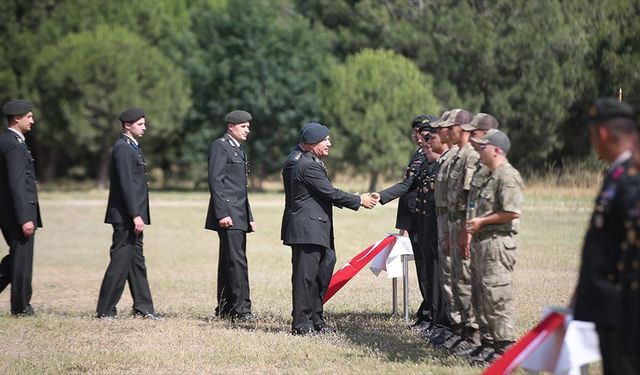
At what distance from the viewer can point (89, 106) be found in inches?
1768

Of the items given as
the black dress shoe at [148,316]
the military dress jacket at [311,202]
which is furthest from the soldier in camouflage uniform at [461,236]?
the black dress shoe at [148,316]

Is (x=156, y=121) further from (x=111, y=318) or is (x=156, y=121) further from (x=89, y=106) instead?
(x=111, y=318)

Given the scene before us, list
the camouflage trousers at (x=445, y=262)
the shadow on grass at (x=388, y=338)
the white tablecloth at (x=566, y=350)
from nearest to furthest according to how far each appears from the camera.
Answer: the white tablecloth at (x=566, y=350) < the shadow on grass at (x=388, y=338) < the camouflage trousers at (x=445, y=262)

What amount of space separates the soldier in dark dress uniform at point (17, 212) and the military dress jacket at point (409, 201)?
428cm

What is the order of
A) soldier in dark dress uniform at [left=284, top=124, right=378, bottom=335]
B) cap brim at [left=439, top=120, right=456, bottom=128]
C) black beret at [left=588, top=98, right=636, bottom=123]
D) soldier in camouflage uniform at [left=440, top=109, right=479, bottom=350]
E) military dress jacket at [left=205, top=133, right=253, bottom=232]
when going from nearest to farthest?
1. black beret at [left=588, top=98, right=636, bottom=123]
2. soldier in camouflage uniform at [left=440, top=109, right=479, bottom=350]
3. cap brim at [left=439, top=120, right=456, bottom=128]
4. soldier in dark dress uniform at [left=284, top=124, right=378, bottom=335]
5. military dress jacket at [left=205, top=133, right=253, bottom=232]

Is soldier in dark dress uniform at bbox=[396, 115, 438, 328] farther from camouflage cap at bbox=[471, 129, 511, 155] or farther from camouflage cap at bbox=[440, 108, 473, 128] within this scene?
camouflage cap at bbox=[471, 129, 511, 155]

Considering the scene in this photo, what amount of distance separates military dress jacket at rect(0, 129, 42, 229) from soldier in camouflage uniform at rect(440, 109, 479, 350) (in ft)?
17.1

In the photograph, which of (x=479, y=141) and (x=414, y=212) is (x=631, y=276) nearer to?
(x=479, y=141)

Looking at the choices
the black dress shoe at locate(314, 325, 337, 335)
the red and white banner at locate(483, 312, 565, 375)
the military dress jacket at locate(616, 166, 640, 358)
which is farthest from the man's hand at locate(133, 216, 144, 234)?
the military dress jacket at locate(616, 166, 640, 358)

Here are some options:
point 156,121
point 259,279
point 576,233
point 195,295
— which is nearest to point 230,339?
point 195,295

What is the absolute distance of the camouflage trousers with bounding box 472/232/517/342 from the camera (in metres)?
8.34

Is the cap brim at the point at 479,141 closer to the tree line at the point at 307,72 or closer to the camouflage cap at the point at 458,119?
the camouflage cap at the point at 458,119

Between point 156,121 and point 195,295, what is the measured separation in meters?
32.0

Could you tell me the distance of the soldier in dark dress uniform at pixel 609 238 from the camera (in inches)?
213
